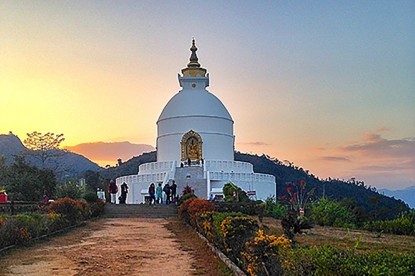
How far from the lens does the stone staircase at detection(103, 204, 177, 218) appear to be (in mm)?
29000

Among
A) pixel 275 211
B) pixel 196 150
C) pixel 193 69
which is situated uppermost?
pixel 193 69

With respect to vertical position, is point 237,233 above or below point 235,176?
below

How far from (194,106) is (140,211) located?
20.2m

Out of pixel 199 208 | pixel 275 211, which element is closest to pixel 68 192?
pixel 275 211

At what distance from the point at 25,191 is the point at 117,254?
67.5ft

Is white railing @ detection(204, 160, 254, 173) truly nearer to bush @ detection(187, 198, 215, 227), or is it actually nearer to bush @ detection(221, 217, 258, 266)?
bush @ detection(187, 198, 215, 227)

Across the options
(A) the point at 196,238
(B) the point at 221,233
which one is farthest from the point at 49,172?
(B) the point at 221,233

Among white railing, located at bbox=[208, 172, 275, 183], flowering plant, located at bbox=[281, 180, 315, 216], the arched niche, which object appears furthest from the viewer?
the arched niche

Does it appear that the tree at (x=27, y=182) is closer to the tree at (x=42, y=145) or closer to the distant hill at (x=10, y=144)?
the tree at (x=42, y=145)

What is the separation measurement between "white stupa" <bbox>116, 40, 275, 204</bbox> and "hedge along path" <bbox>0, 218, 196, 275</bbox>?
22528 millimetres

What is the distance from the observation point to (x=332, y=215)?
2039cm

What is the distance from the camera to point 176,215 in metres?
28.8

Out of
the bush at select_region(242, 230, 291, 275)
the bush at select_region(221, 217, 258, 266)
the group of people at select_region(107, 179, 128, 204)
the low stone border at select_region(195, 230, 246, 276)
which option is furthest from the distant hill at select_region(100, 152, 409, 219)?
the bush at select_region(242, 230, 291, 275)

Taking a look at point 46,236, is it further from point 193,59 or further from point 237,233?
point 193,59
